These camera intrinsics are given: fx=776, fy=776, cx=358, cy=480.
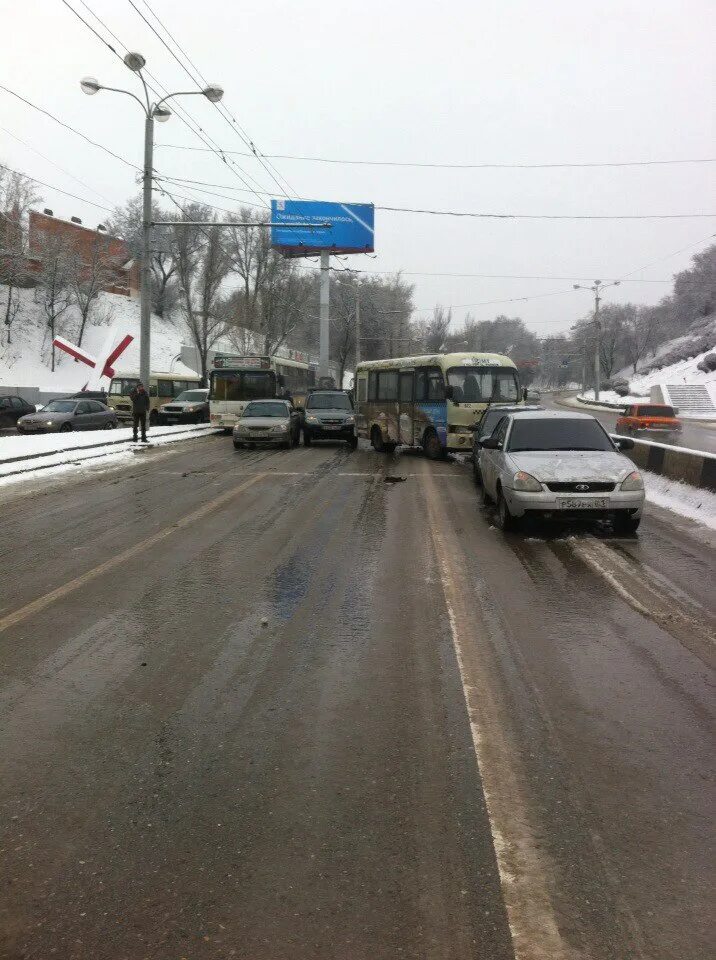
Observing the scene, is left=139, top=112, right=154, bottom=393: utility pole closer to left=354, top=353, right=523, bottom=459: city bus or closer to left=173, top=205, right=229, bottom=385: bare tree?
left=354, top=353, right=523, bottom=459: city bus

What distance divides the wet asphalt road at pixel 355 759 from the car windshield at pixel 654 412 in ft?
81.9

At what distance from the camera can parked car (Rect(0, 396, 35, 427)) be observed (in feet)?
100

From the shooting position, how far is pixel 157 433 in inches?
1115

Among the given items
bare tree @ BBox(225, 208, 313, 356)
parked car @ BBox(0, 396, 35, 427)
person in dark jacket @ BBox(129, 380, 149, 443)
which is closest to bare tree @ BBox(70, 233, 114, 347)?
bare tree @ BBox(225, 208, 313, 356)

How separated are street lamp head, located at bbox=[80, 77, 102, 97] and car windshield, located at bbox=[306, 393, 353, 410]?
11.2m

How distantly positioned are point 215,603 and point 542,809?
3860 millimetres

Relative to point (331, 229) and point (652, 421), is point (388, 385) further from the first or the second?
point (331, 229)

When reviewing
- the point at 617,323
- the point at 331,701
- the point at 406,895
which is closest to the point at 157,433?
the point at 331,701

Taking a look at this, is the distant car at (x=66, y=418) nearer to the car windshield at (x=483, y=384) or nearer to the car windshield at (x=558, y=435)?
the car windshield at (x=483, y=384)

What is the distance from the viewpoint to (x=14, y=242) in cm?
6725

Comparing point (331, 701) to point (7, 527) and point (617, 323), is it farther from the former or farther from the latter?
point (617, 323)

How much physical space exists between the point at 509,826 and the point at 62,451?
64.1 ft

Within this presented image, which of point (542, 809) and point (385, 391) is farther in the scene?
point (385, 391)

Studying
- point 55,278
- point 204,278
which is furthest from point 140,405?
point 55,278
